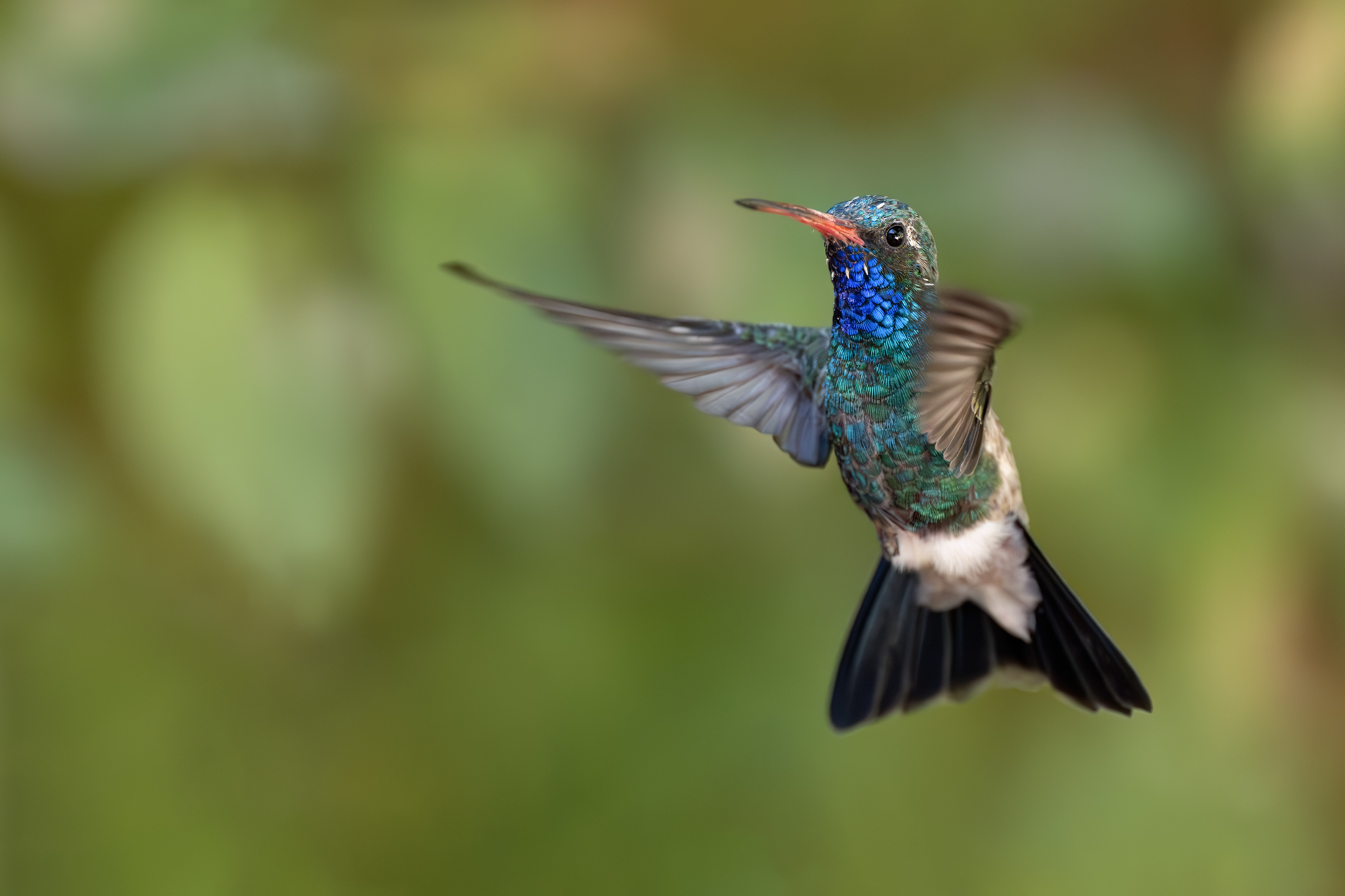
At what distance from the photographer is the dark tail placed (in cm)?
78

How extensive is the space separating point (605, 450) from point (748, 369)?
466 millimetres

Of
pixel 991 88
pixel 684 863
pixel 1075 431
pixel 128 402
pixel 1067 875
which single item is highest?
pixel 991 88

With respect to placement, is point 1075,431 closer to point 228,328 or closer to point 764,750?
point 764,750

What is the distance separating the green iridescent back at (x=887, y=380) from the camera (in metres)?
0.70

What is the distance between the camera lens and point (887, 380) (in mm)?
728

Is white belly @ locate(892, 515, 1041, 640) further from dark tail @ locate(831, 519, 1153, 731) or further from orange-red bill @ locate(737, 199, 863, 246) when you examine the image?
orange-red bill @ locate(737, 199, 863, 246)

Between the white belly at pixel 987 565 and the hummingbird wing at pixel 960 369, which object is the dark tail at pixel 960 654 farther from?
the hummingbird wing at pixel 960 369

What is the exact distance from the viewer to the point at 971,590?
0.84 meters

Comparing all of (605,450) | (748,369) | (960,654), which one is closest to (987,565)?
(960,654)

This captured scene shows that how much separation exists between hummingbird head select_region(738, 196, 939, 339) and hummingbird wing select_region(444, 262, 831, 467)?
0.32 ft

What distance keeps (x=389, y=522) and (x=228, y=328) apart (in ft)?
2.22

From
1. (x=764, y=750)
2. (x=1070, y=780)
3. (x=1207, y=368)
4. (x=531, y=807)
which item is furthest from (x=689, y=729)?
(x=1207, y=368)

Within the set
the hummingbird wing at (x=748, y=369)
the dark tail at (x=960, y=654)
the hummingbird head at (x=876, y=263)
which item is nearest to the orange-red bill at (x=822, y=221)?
the hummingbird head at (x=876, y=263)

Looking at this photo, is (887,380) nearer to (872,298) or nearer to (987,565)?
(872,298)
